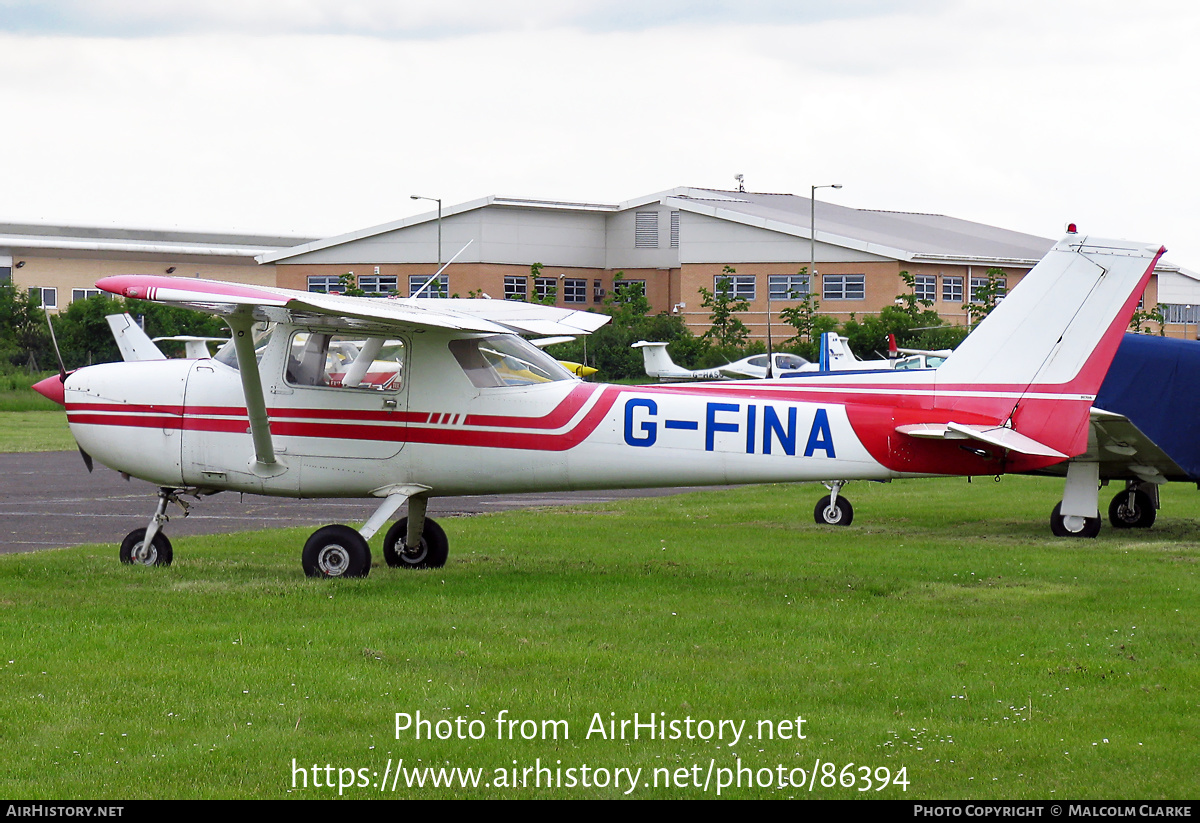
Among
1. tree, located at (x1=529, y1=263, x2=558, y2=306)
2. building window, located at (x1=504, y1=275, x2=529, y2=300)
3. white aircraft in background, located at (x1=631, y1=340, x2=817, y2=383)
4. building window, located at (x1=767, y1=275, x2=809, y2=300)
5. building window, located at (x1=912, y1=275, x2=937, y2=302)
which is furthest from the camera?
building window, located at (x1=504, y1=275, x2=529, y2=300)

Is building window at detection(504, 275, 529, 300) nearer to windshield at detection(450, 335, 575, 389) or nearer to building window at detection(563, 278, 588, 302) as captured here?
building window at detection(563, 278, 588, 302)

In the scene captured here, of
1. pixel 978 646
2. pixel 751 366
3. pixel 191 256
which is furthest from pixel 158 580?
pixel 191 256

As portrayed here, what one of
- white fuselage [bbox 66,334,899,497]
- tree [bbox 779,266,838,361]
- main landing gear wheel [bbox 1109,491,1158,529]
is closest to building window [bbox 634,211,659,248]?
tree [bbox 779,266,838,361]

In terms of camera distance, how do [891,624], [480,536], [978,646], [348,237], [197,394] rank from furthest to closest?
[348,237], [480,536], [197,394], [891,624], [978,646]

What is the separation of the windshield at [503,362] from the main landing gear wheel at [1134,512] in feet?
28.5

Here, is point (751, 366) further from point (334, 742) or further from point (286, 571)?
point (334, 742)

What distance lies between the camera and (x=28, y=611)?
9.61 metres

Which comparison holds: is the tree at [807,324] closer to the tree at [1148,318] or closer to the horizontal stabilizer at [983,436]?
the tree at [1148,318]

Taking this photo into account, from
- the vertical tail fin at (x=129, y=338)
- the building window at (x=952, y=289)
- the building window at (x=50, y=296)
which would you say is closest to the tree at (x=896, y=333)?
the building window at (x=952, y=289)

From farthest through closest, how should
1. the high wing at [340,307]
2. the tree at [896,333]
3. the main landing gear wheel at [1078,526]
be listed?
1. the tree at [896,333]
2. the main landing gear wheel at [1078,526]
3. the high wing at [340,307]

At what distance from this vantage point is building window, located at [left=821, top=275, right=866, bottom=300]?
2682 inches

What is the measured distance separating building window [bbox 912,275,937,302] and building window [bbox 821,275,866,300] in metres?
2.63

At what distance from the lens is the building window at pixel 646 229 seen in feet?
251

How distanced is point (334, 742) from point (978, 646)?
169 inches
